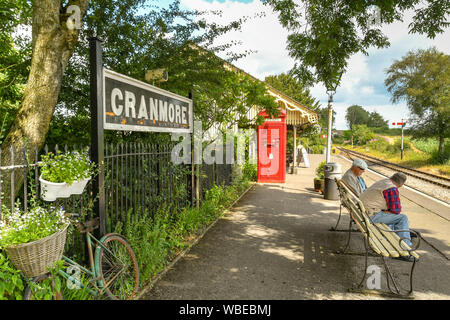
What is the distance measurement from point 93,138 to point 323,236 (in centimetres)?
439

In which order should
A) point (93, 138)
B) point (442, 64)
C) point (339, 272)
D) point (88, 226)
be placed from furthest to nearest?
1. point (442, 64)
2. point (339, 272)
3. point (93, 138)
4. point (88, 226)

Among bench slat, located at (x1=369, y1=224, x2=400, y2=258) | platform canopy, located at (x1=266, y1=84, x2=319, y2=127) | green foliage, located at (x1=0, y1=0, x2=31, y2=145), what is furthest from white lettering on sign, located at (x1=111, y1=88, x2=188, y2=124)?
platform canopy, located at (x1=266, y1=84, x2=319, y2=127)

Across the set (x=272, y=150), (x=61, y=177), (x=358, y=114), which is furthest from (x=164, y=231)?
(x=358, y=114)

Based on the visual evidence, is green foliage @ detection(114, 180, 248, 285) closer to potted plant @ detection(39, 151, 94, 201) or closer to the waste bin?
potted plant @ detection(39, 151, 94, 201)

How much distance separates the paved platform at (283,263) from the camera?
3514mm

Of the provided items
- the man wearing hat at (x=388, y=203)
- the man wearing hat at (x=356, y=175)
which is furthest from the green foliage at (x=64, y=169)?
the man wearing hat at (x=356, y=175)

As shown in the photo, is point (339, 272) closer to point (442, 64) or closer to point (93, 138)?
point (93, 138)

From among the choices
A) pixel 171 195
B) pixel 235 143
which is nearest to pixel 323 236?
pixel 171 195

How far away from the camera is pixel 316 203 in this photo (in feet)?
28.0

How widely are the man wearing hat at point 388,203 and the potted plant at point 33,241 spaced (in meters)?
4.37

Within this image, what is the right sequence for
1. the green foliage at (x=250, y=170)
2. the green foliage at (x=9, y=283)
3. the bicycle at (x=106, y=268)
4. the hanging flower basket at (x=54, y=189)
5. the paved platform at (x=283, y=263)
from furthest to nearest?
1. the green foliage at (x=250, y=170)
2. the paved platform at (x=283, y=263)
3. the bicycle at (x=106, y=268)
4. the hanging flower basket at (x=54, y=189)
5. the green foliage at (x=9, y=283)

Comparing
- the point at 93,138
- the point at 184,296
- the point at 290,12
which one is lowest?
the point at 184,296

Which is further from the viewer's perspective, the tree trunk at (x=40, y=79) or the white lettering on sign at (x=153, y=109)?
the white lettering on sign at (x=153, y=109)

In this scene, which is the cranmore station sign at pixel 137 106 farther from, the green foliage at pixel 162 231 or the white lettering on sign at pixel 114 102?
the green foliage at pixel 162 231
